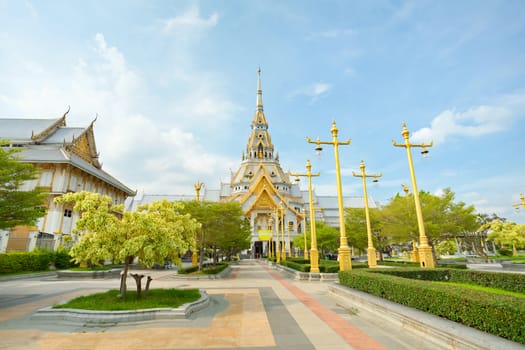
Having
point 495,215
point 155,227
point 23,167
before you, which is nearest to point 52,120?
point 23,167

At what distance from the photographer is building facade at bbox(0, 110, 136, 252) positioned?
26.3 m

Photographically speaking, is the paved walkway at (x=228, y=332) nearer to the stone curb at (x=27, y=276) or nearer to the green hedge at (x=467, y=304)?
the green hedge at (x=467, y=304)

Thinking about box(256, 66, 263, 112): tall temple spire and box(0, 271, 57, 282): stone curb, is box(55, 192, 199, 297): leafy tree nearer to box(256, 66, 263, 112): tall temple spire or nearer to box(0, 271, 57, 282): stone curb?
box(0, 271, 57, 282): stone curb

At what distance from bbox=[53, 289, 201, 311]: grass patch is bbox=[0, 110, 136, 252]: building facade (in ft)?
71.3

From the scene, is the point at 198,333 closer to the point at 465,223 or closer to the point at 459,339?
the point at 459,339

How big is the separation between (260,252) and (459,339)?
6963 cm

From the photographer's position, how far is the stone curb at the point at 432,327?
418 centimetres

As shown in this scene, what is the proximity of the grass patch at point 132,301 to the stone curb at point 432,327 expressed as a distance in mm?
5462

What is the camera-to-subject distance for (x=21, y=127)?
34.8m

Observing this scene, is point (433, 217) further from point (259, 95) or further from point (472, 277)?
point (259, 95)

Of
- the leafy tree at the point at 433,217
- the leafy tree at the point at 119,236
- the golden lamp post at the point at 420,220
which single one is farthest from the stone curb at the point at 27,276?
the leafy tree at the point at 433,217

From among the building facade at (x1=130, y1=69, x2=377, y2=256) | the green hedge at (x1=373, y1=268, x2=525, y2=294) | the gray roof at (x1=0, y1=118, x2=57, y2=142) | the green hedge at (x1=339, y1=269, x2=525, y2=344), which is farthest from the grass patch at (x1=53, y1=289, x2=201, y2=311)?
the building facade at (x1=130, y1=69, x2=377, y2=256)

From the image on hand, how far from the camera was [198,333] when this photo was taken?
639cm

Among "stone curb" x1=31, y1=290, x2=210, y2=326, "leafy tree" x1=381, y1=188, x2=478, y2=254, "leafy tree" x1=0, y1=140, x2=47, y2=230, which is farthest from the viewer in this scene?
"leafy tree" x1=381, y1=188, x2=478, y2=254
